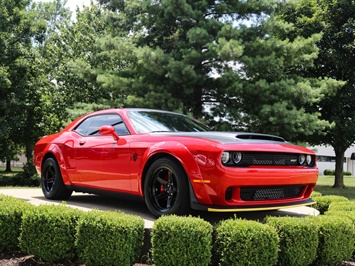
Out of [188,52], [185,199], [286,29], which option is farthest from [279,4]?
[185,199]

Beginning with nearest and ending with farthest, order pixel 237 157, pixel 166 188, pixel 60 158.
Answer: pixel 237 157, pixel 166 188, pixel 60 158

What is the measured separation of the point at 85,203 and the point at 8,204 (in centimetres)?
148

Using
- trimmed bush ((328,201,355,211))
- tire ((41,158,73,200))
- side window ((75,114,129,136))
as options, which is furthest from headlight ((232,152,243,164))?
tire ((41,158,73,200))

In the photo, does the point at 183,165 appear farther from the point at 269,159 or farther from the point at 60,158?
the point at 60,158

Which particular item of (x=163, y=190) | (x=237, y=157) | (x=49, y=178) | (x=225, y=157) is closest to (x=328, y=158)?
(x=49, y=178)

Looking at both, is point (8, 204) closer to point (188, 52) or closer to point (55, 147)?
point (55, 147)

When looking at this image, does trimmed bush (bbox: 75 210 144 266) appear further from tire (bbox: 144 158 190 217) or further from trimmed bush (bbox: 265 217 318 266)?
trimmed bush (bbox: 265 217 318 266)

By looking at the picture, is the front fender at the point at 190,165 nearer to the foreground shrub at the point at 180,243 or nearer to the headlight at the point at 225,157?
the headlight at the point at 225,157

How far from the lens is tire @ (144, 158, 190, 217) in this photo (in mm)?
4617

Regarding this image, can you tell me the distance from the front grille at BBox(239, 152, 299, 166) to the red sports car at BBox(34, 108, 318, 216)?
1 centimetres

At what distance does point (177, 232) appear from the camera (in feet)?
13.4

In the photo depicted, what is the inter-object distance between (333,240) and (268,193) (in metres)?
0.91

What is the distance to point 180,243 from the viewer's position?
13.4 ft

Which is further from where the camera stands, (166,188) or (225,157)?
(166,188)
